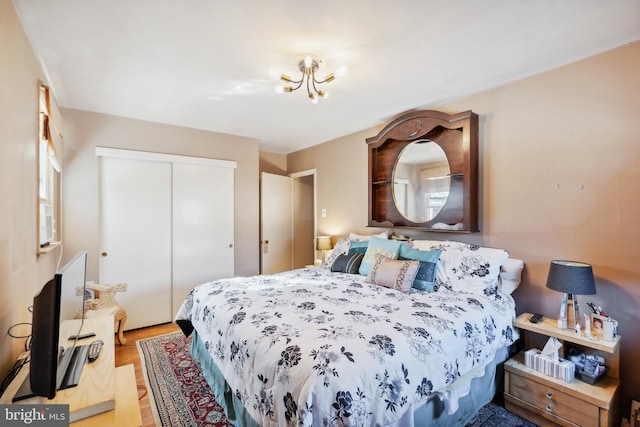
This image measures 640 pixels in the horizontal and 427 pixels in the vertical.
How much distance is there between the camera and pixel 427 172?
293 centimetres

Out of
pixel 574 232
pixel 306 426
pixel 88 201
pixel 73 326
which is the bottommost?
pixel 306 426

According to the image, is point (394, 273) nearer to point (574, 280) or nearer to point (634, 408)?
point (574, 280)

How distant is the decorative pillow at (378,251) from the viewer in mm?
2623

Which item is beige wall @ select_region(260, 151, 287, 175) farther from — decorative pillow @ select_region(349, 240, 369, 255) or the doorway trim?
decorative pillow @ select_region(349, 240, 369, 255)

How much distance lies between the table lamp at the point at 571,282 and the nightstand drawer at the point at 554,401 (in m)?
0.40

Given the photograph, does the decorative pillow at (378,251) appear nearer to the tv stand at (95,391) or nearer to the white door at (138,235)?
the tv stand at (95,391)

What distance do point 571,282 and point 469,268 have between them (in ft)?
1.99

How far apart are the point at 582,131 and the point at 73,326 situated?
3.32 meters

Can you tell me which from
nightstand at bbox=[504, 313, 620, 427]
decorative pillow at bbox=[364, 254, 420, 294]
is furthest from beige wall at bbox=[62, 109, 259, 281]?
nightstand at bbox=[504, 313, 620, 427]

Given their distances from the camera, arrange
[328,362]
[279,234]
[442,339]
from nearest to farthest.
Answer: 1. [328,362]
2. [442,339]
3. [279,234]

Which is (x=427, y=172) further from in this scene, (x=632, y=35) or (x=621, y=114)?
(x=632, y=35)

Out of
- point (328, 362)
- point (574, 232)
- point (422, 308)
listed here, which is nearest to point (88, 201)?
point (328, 362)

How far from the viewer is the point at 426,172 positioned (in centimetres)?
294

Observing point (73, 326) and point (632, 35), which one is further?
point (632, 35)
